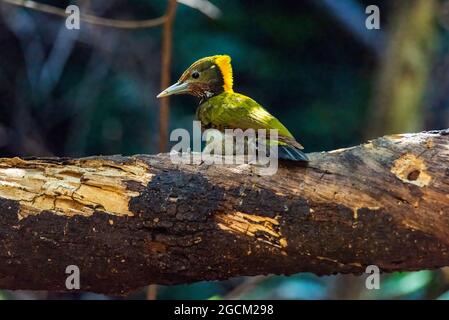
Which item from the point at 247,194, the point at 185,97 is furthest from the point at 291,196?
the point at 185,97

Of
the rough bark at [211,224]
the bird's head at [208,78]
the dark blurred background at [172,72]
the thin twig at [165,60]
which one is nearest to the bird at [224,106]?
the bird's head at [208,78]

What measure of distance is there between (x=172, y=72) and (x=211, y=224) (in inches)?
123

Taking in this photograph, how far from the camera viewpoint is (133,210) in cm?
220

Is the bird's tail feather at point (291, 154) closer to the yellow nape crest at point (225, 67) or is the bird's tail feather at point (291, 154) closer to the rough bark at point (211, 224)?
the rough bark at point (211, 224)

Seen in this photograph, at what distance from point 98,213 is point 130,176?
0.15 meters

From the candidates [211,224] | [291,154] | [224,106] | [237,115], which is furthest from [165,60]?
[211,224]

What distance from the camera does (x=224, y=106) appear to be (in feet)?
8.88

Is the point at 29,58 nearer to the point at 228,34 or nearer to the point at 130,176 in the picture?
the point at 228,34

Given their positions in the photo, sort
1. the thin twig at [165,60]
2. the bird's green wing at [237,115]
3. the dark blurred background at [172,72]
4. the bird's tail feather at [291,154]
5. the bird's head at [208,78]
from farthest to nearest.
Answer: the dark blurred background at [172,72]
the thin twig at [165,60]
the bird's head at [208,78]
the bird's green wing at [237,115]
the bird's tail feather at [291,154]

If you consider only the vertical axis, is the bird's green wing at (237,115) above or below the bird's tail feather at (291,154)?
above

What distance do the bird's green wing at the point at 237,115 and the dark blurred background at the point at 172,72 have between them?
7.57ft

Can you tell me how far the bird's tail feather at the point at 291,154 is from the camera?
7.53 ft

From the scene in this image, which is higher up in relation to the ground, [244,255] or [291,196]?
[291,196]

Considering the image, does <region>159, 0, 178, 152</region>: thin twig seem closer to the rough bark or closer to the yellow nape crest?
the yellow nape crest
